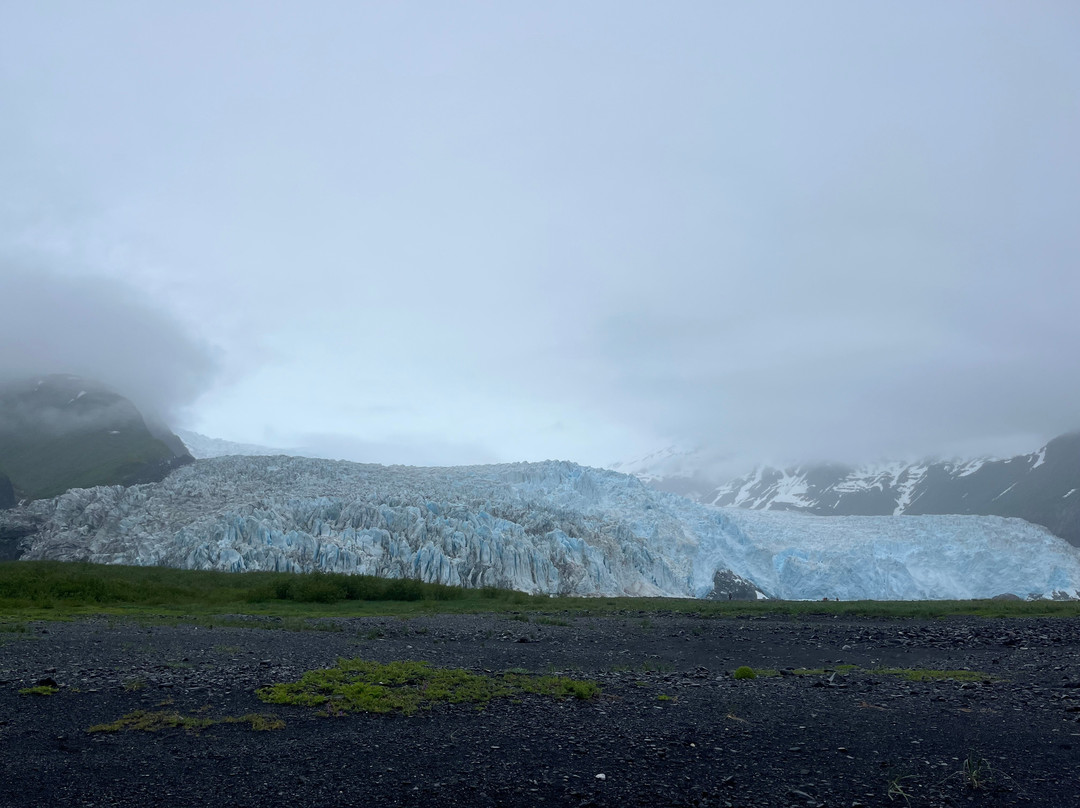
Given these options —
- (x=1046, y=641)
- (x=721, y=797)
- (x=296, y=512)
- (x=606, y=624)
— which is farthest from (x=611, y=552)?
(x=721, y=797)

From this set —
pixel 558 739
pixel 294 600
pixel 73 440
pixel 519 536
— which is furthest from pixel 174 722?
pixel 73 440

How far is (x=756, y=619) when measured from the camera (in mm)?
23938

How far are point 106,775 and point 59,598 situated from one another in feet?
77.9

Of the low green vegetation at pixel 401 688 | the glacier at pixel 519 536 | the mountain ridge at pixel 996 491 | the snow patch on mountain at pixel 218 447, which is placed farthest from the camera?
the mountain ridge at pixel 996 491

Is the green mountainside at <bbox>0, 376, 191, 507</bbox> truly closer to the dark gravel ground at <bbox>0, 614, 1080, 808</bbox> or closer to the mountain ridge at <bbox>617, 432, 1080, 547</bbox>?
the dark gravel ground at <bbox>0, 614, 1080, 808</bbox>

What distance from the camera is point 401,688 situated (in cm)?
1045

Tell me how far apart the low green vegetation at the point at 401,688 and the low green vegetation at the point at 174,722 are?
79cm

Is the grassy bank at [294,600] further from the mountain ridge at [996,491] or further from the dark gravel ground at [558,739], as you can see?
the mountain ridge at [996,491]

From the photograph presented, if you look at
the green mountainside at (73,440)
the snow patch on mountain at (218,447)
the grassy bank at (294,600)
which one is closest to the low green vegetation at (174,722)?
the grassy bank at (294,600)

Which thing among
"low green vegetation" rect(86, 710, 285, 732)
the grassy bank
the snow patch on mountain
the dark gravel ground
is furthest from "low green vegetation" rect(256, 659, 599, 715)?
the snow patch on mountain

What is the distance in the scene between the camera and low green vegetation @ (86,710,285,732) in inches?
324

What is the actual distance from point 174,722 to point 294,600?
21.3m

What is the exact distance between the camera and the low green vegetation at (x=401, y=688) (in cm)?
952

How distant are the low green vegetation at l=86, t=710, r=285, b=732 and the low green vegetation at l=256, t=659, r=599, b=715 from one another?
2.59 feet
